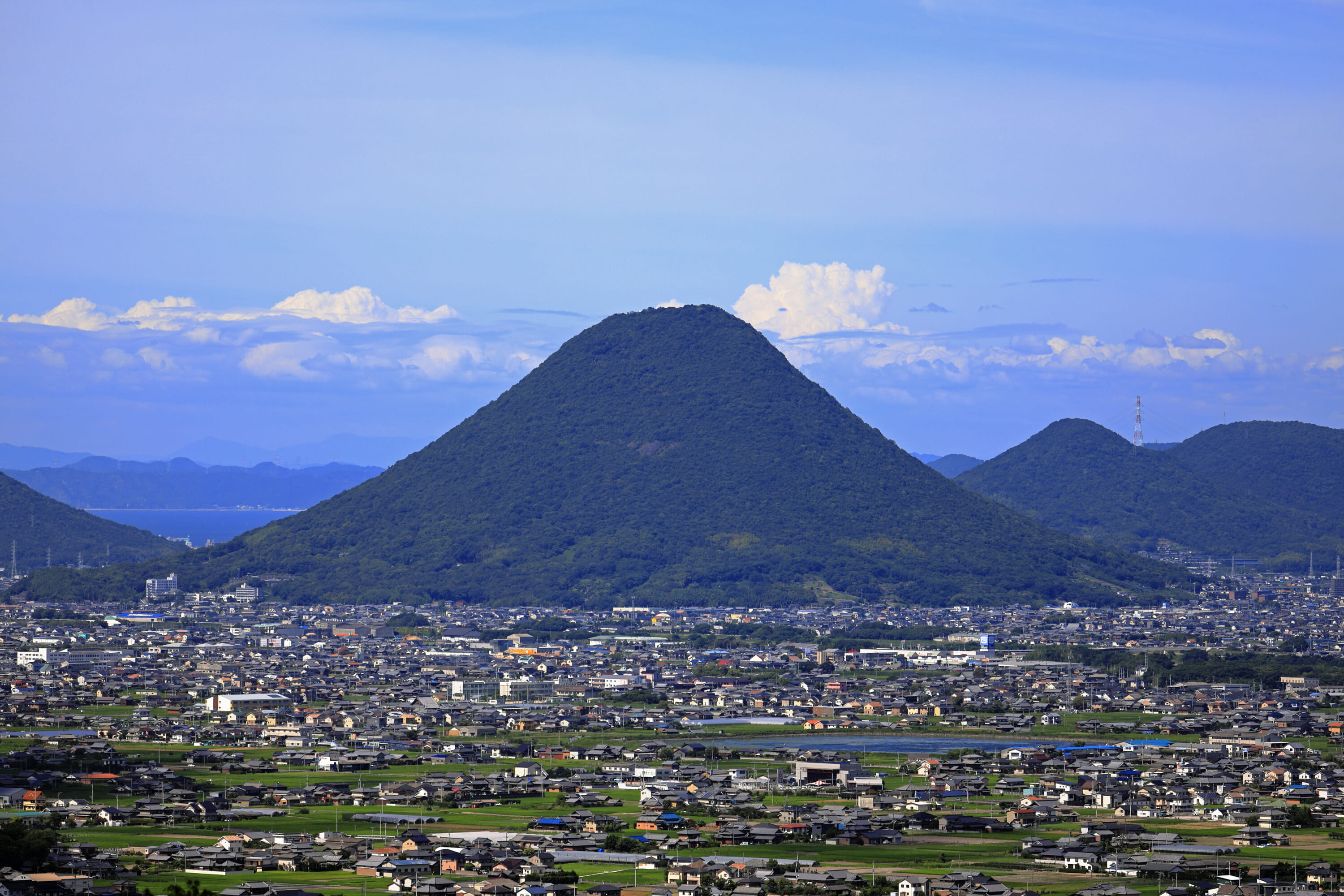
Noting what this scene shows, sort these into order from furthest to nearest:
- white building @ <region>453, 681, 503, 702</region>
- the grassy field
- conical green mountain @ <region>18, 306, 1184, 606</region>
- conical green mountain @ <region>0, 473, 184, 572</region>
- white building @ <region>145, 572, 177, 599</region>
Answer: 1. conical green mountain @ <region>0, 473, 184, 572</region>
2. conical green mountain @ <region>18, 306, 1184, 606</region>
3. white building @ <region>145, 572, 177, 599</region>
4. white building @ <region>453, 681, 503, 702</region>
5. the grassy field

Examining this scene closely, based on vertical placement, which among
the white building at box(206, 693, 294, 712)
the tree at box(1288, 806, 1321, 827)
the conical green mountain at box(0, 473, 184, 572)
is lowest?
the tree at box(1288, 806, 1321, 827)

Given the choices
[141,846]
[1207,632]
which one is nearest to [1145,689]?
[1207,632]

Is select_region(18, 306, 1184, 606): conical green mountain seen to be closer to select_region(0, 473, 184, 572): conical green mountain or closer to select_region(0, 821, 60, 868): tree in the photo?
select_region(0, 473, 184, 572): conical green mountain

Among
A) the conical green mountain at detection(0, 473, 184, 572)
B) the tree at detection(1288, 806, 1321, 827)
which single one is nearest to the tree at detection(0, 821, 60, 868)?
→ the tree at detection(1288, 806, 1321, 827)

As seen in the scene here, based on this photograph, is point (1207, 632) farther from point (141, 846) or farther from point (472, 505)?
point (141, 846)

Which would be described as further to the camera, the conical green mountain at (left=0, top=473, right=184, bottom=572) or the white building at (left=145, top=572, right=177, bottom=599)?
the conical green mountain at (left=0, top=473, right=184, bottom=572)

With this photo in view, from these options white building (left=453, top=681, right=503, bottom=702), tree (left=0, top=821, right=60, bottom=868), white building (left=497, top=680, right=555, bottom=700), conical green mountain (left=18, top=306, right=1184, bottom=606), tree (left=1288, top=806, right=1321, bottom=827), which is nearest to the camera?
tree (left=0, top=821, right=60, bottom=868)
